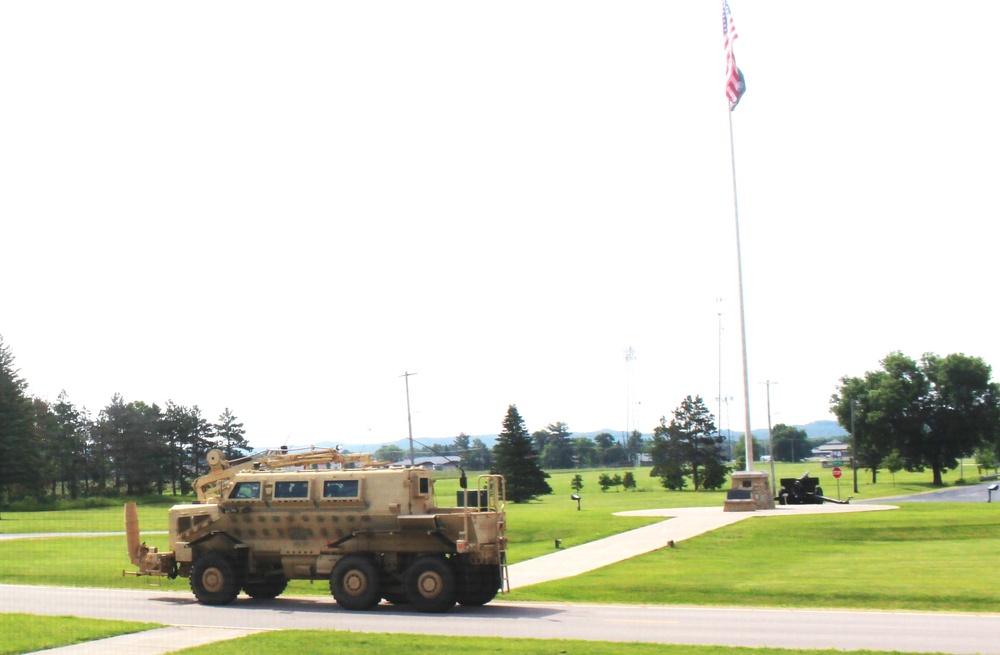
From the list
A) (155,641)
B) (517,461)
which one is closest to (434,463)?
(517,461)

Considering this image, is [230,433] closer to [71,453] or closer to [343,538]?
[71,453]

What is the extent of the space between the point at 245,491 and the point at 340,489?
2.24 metres

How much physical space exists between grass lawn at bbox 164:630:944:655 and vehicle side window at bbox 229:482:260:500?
602 centimetres

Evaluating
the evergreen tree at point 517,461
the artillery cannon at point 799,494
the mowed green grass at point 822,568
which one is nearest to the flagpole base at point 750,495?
the mowed green grass at point 822,568

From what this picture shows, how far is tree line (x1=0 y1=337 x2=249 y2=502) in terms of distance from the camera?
255 ft

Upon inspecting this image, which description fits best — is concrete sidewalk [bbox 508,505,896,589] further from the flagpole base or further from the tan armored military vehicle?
the tan armored military vehicle

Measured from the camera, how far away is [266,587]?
2200 centimetres

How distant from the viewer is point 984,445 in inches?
3506

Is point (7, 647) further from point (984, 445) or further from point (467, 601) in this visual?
point (984, 445)

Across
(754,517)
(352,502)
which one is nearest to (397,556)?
(352,502)

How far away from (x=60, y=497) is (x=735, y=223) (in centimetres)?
7337

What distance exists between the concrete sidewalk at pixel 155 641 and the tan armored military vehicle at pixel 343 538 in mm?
3536

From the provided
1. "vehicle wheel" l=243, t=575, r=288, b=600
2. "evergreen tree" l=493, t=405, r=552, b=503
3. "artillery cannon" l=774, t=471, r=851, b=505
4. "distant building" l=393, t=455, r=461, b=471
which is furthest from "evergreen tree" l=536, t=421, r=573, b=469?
"vehicle wheel" l=243, t=575, r=288, b=600

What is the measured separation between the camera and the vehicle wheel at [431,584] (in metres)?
19.5
